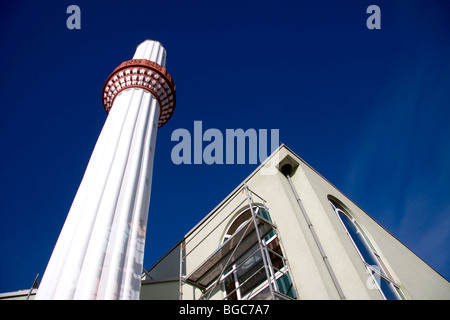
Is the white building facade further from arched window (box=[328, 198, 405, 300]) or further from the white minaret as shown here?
the white minaret

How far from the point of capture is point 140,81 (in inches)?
389

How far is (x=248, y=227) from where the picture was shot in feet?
23.6

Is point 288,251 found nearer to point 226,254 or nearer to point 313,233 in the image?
point 313,233

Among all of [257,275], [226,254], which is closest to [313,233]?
[257,275]

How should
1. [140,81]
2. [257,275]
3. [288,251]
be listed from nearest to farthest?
[288,251] < [257,275] < [140,81]

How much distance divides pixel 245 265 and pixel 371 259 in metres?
3.13

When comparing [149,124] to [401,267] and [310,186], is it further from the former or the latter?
[401,267]

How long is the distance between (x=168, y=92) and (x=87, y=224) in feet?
20.1

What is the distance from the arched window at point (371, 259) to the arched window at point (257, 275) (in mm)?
1807

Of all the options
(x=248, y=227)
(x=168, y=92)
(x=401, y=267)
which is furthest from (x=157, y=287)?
(x=401, y=267)

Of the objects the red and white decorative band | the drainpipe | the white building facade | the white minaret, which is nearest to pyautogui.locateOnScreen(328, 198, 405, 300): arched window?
the white building facade

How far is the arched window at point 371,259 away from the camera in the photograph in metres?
6.63
